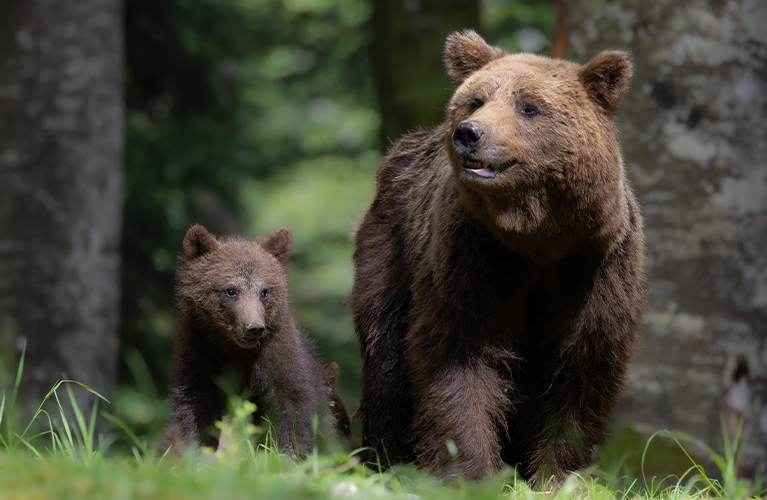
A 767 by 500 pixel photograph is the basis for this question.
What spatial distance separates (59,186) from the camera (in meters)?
7.77

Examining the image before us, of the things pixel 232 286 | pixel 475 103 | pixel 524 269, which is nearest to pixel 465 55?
pixel 475 103

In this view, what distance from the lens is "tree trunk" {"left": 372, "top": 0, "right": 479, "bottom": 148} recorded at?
31.3ft

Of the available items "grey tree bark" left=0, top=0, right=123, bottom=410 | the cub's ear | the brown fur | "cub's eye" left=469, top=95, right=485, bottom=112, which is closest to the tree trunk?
"grey tree bark" left=0, top=0, right=123, bottom=410

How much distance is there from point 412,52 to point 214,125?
283 cm

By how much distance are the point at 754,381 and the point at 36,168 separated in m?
7.16

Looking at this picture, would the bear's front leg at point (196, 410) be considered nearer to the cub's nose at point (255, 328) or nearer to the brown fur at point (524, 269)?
the cub's nose at point (255, 328)

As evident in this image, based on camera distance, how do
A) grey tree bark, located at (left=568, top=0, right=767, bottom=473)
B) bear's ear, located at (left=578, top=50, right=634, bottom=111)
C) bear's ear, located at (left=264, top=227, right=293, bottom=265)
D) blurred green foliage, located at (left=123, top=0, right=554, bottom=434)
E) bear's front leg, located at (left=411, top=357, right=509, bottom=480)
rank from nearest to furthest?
bear's ear, located at (left=578, top=50, right=634, bottom=111), bear's front leg, located at (left=411, top=357, right=509, bottom=480), bear's ear, located at (left=264, top=227, right=293, bottom=265), grey tree bark, located at (left=568, top=0, right=767, bottom=473), blurred green foliage, located at (left=123, top=0, right=554, bottom=434)

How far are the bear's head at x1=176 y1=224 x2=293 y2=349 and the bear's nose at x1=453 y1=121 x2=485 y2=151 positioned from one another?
1644mm

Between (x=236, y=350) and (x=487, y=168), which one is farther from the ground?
(x=487, y=168)

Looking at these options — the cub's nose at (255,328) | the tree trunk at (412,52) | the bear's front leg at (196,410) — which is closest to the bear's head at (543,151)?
the cub's nose at (255,328)

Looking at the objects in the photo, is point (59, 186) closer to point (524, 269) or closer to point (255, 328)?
point (255, 328)

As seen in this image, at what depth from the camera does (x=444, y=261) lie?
4613mm

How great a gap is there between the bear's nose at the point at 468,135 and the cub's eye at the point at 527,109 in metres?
0.36

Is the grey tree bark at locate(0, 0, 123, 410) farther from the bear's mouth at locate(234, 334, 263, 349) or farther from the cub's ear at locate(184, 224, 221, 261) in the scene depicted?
the bear's mouth at locate(234, 334, 263, 349)
